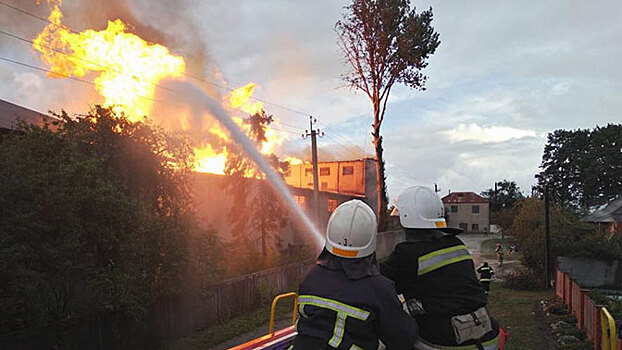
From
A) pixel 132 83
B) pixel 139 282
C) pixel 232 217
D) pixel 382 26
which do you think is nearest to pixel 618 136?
pixel 382 26

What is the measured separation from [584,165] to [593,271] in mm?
51929

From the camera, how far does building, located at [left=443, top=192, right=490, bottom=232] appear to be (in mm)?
71250

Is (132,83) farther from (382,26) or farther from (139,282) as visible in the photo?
(382,26)

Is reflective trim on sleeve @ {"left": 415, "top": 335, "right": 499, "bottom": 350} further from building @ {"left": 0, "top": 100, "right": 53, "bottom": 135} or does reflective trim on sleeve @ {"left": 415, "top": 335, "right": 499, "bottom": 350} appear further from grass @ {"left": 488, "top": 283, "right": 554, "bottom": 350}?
building @ {"left": 0, "top": 100, "right": 53, "bottom": 135}

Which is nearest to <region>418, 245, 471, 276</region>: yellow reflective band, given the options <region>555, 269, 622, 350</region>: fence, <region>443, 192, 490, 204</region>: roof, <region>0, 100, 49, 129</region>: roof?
<region>555, 269, 622, 350</region>: fence

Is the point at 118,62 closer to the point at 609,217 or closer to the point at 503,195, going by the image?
the point at 609,217

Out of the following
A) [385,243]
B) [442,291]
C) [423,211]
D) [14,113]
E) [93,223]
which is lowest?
[385,243]

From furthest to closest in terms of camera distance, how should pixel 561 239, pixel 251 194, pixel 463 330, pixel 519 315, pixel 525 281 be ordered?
pixel 251 194
pixel 561 239
pixel 525 281
pixel 519 315
pixel 463 330

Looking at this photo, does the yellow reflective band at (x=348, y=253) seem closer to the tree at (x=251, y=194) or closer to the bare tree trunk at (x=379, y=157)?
the tree at (x=251, y=194)

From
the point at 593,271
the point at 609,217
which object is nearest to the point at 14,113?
the point at 593,271

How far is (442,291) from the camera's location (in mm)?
3162

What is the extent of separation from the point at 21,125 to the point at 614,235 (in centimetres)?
2059

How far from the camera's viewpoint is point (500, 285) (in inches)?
734

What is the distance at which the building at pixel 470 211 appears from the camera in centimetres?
7125
